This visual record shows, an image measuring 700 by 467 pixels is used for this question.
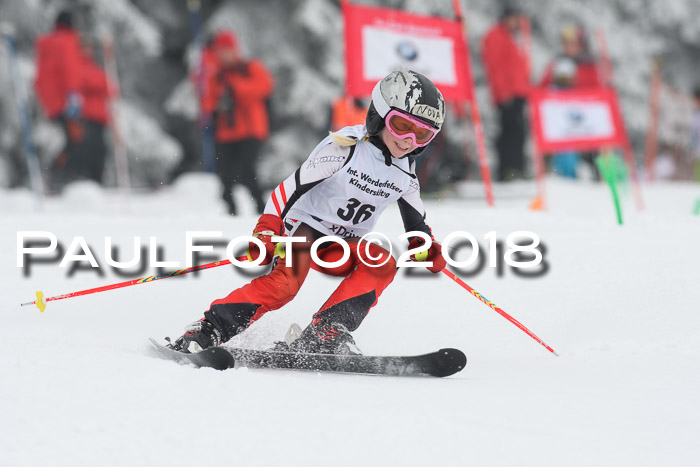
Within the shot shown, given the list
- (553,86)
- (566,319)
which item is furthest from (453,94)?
(566,319)

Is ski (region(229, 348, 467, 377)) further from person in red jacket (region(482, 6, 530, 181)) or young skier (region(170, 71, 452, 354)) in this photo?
person in red jacket (region(482, 6, 530, 181))

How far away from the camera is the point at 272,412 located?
89.1 inches

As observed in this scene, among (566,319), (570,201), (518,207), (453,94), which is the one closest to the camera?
(566,319)

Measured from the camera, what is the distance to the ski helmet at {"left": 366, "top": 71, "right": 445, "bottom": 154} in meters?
3.22

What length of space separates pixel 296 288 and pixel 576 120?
533cm

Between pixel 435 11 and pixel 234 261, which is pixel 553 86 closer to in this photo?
pixel 435 11

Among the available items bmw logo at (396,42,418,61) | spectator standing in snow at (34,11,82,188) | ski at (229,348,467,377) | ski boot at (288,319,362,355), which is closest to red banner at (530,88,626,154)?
bmw logo at (396,42,418,61)

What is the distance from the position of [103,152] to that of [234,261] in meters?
5.79

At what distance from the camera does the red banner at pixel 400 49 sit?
265 inches

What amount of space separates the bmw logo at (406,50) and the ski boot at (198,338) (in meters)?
4.14

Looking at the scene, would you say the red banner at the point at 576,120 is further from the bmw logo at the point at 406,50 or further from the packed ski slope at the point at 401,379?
the packed ski slope at the point at 401,379

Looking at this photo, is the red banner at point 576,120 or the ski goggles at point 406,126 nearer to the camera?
the ski goggles at point 406,126

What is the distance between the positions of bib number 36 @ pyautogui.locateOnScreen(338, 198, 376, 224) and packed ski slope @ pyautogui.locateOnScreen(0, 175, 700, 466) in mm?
701

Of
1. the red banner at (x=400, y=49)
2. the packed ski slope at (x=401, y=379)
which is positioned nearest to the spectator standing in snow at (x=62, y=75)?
the packed ski slope at (x=401, y=379)
